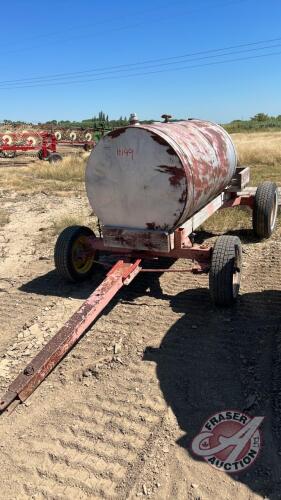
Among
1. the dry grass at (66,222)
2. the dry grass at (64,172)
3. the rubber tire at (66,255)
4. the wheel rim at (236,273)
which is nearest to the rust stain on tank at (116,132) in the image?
the rubber tire at (66,255)

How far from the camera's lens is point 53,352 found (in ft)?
11.9

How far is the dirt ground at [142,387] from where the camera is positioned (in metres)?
2.87

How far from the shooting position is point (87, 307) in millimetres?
4195

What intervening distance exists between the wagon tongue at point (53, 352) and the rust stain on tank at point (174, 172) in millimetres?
1271

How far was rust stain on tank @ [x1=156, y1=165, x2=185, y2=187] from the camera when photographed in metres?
4.80

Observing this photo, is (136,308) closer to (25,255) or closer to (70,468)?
(70,468)

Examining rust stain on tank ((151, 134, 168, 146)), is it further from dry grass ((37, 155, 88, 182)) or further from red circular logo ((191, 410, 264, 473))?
dry grass ((37, 155, 88, 182))

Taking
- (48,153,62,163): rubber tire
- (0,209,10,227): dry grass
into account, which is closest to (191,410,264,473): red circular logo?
(0,209,10,227): dry grass

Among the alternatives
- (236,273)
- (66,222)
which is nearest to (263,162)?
(66,222)

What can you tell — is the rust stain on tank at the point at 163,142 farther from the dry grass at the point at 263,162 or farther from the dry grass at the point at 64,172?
the dry grass at the point at 64,172

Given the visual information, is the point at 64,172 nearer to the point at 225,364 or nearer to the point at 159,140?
the point at 159,140

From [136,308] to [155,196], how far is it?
1327 mm

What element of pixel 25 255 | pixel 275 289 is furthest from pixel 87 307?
pixel 25 255

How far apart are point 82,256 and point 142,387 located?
264cm
